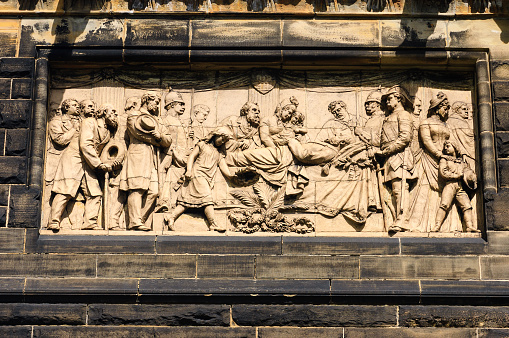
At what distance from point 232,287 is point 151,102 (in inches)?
113

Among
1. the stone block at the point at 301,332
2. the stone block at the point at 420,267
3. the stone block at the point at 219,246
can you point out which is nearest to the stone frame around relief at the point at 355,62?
the stone block at the point at 420,267

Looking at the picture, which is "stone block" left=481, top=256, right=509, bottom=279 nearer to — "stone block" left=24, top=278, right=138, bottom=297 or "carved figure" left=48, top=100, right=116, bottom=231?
"stone block" left=24, top=278, right=138, bottom=297

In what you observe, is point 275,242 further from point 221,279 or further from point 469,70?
point 469,70

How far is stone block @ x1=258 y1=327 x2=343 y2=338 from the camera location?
1261 cm

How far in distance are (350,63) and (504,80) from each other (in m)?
2.12

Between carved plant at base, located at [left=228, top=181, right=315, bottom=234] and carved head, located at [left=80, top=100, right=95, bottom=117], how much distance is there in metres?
2.29

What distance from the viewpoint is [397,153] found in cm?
1359

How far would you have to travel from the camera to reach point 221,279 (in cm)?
1283

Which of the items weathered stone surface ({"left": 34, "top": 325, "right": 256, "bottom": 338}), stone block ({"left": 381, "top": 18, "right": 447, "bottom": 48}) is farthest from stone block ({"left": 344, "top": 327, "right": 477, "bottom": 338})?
stone block ({"left": 381, "top": 18, "right": 447, "bottom": 48})

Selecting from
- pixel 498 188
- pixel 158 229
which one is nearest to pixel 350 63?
pixel 498 188

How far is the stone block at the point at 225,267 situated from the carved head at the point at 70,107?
9.05 ft

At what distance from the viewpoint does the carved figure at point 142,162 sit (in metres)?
13.3

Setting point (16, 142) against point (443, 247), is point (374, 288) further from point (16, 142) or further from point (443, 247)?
point (16, 142)

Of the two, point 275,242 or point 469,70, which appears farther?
point 469,70
